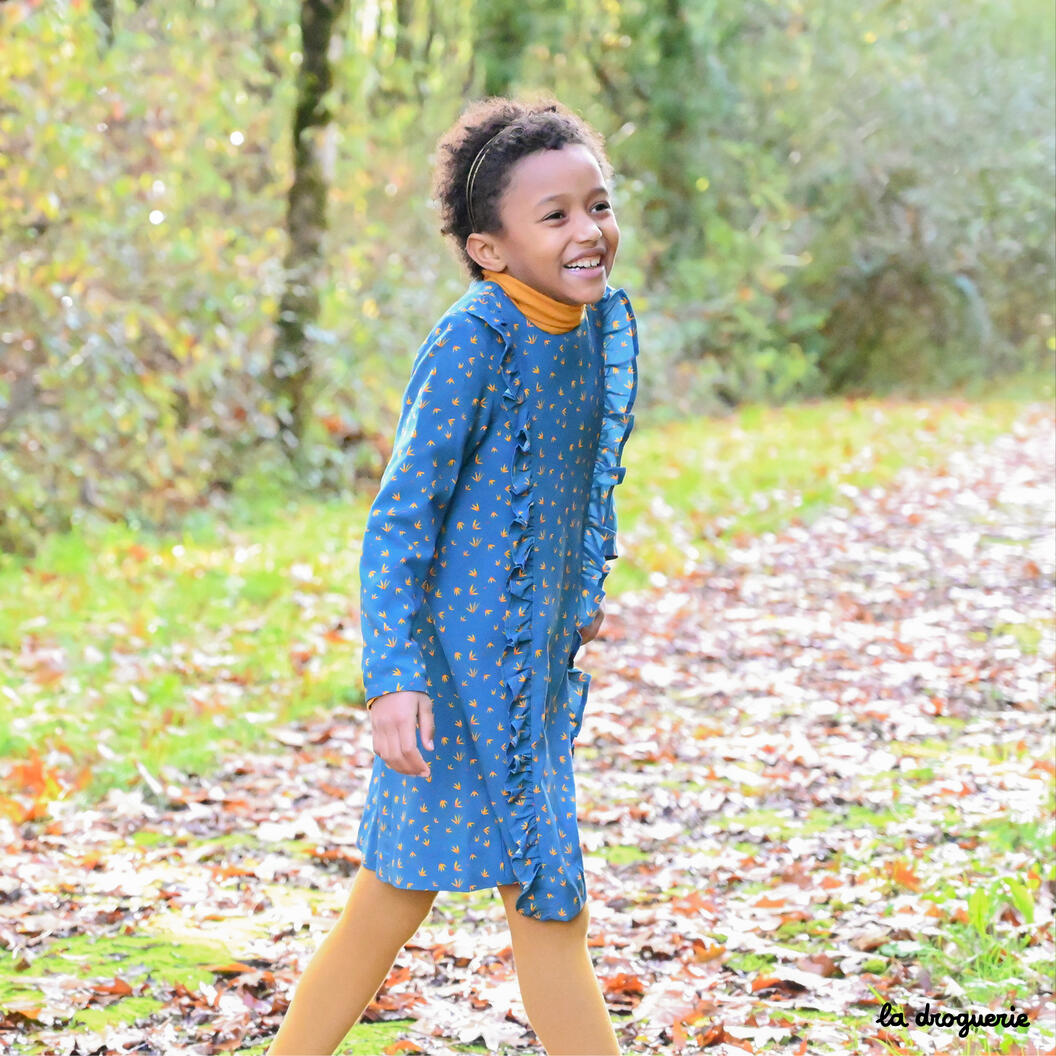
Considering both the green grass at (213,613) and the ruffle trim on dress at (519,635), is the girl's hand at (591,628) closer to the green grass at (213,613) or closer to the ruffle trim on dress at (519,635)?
the ruffle trim on dress at (519,635)

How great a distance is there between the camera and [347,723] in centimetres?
590

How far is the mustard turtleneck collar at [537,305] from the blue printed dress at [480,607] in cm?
1

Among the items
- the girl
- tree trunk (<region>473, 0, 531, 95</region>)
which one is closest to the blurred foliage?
tree trunk (<region>473, 0, 531, 95</region>)

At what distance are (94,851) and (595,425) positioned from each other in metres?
2.49

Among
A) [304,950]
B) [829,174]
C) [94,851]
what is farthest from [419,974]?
[829,174]

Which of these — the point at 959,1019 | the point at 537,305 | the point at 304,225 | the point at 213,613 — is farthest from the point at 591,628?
the point at 304,225

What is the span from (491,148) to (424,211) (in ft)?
30.6

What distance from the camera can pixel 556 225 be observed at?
2488mm

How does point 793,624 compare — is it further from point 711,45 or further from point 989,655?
point 711,45

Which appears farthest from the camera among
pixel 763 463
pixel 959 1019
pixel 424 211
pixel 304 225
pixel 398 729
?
pixel 763 463

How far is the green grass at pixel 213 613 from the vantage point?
541cm

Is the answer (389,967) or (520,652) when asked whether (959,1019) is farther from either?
(520,652)

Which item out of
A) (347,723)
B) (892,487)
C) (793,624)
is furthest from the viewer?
(892,487)

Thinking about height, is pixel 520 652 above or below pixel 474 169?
below
